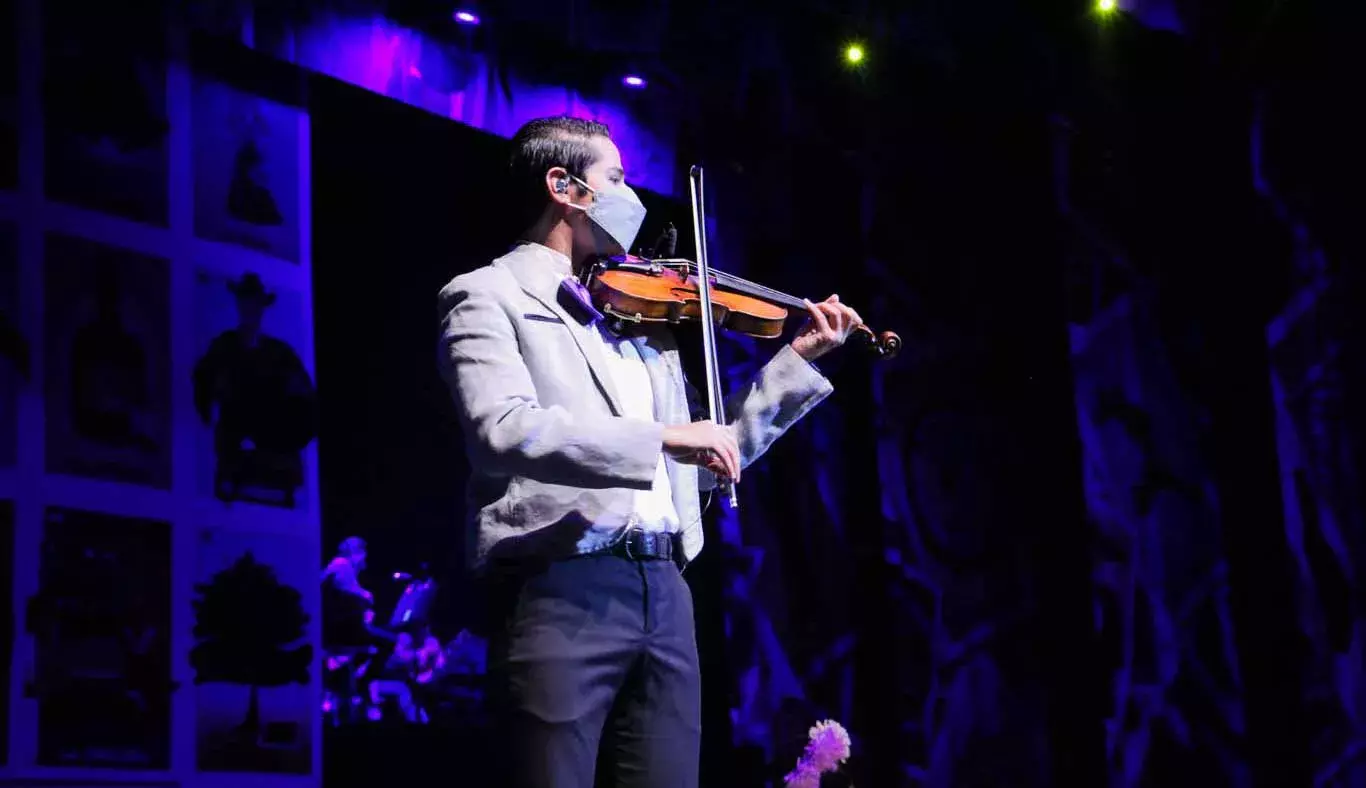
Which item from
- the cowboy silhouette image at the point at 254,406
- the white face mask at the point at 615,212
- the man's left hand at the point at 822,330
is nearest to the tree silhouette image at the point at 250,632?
the cowboy silhouette image at the point at 254,406

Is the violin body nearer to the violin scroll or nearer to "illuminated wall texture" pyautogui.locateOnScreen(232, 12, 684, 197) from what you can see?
the violin scroll

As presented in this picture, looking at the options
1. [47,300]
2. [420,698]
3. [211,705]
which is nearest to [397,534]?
[420,698]

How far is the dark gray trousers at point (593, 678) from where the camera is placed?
5.93 feet

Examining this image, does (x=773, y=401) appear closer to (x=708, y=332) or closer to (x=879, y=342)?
(x=708, y=332)

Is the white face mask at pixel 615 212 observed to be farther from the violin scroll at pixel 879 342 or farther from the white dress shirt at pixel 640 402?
the violin scroll at pixel 879 342

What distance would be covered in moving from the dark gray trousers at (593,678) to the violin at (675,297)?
0.45 meters

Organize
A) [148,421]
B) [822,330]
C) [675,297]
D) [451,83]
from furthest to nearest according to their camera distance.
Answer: [451,83] < [148,421] < [822,330] < [675,297]

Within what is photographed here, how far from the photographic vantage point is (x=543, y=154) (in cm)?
228

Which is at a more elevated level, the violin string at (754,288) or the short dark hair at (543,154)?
the short dark hair at (543,154)

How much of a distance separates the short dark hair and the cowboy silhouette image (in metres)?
1.20

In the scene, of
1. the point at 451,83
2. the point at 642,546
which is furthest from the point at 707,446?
the point at 451,83

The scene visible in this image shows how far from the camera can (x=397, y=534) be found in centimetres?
369

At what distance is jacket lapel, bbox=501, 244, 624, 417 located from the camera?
206cm

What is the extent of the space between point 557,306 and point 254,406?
1403mm
